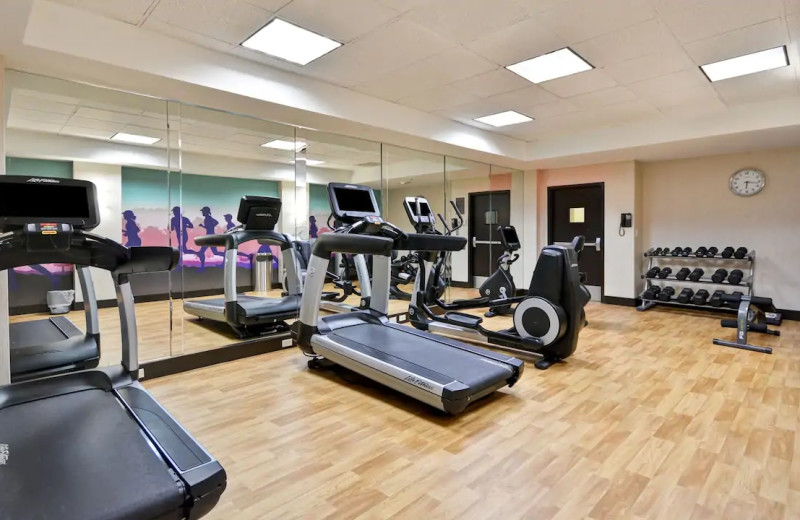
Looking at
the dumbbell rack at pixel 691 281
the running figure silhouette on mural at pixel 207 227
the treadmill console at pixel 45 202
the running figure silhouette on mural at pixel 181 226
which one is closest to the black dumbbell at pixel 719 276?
the dumbbell rack at pixel 691 281

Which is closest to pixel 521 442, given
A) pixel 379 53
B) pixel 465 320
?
pixel 465 320

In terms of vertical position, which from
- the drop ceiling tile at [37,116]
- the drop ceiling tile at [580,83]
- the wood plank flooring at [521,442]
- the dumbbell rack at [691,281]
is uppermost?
the drop ceiling tile at [580,83]

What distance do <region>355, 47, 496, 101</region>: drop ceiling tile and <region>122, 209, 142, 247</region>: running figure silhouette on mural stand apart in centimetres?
253

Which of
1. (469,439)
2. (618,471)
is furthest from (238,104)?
(618,471)

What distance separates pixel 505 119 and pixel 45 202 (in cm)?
487

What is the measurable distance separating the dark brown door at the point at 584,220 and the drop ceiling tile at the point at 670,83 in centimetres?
271

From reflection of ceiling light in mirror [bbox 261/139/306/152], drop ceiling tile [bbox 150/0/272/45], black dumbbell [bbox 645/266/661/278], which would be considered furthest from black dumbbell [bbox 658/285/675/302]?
drop ceiling tile [bbox 150/0/272/45]

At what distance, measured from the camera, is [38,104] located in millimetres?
3363

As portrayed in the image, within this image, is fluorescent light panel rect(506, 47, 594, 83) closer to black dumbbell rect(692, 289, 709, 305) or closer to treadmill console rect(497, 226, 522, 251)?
treadmill console rect(497, 226, 522, 251)

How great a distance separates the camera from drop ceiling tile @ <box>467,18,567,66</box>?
10.3 feet

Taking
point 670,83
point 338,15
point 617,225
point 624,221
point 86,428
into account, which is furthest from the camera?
point 617,225

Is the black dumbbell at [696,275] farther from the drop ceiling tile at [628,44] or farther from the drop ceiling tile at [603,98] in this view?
the drop ceiling tile at [628,44]

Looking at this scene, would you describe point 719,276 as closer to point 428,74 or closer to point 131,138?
point 428,74

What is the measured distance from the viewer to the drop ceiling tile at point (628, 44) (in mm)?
3154
